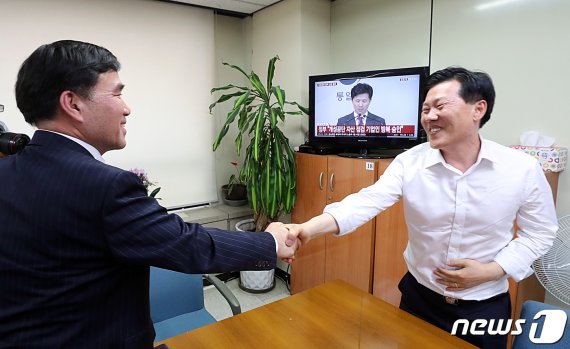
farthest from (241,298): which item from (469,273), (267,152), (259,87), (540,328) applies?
(540,328)

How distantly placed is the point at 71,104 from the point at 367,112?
220cm

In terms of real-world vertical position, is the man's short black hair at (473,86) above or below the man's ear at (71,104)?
above

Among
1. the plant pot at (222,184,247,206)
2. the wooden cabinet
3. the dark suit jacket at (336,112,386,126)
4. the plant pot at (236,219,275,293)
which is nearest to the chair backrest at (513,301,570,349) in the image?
the wooden cabinet

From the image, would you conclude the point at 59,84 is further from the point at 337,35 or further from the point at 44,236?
the point at 337,35

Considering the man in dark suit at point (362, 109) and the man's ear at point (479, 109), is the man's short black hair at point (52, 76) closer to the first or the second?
the man's ear at point (479, 109)

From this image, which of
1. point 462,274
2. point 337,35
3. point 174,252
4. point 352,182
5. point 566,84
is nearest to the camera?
point 174,252

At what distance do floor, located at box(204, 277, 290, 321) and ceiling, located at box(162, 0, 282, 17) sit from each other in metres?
2.75

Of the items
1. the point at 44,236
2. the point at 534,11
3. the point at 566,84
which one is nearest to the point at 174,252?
the point at 44,236

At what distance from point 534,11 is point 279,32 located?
212 cm

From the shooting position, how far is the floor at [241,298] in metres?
3.11

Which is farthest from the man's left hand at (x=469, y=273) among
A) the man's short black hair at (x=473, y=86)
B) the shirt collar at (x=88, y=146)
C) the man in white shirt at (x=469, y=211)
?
the shirt collar at (x=88, y=146)

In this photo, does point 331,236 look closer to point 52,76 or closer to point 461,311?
point 461,311

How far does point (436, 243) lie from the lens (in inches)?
55.2

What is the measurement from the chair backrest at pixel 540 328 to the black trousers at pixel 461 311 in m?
0.10
